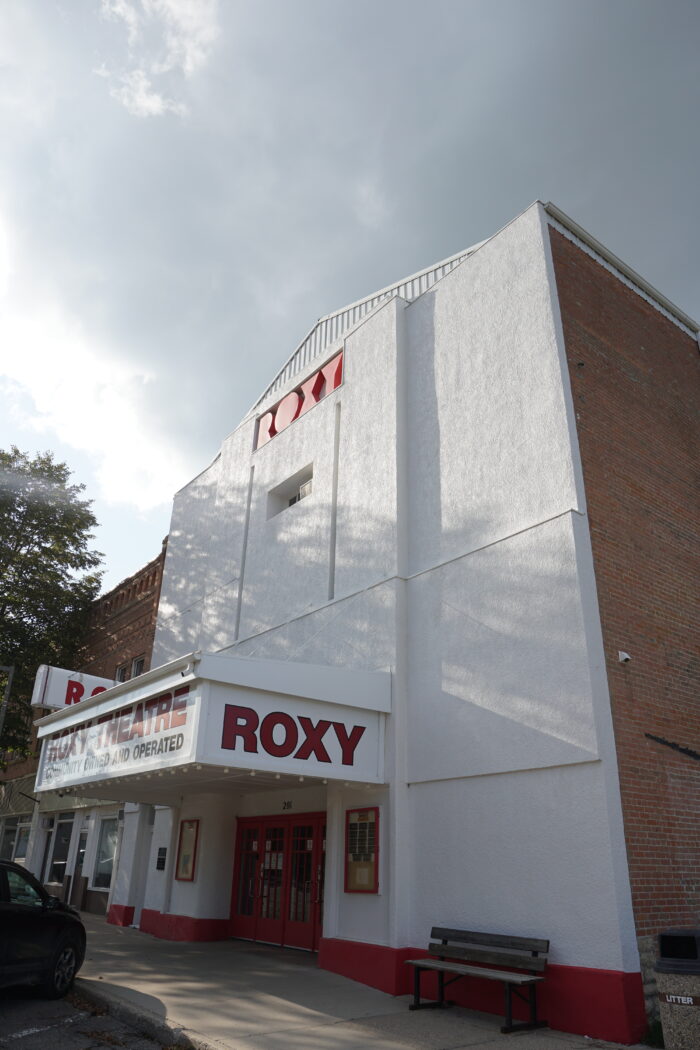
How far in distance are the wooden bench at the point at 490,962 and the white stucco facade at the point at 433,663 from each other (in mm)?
252

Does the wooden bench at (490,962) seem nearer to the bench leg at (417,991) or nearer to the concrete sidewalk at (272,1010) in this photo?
the bench leg at (417,991)

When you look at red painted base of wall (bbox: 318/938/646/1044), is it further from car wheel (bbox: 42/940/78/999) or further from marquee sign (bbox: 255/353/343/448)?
marquee sign (bbox: 255/353/343/448)

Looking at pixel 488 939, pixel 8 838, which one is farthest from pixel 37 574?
pixel 488 939

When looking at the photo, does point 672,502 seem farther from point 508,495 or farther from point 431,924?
point 431,924

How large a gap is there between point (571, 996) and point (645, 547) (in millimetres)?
5605

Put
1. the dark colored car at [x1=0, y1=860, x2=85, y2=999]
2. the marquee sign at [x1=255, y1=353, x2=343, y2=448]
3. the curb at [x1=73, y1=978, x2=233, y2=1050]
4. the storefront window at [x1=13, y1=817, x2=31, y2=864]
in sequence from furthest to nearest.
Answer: the storefront window at [x1=13, y1=817, x2=31, y2=864] < the marquee sign at [x1=255, y1=353, x2=343, y2=448] < the dark colored car at [x1=0, y1=860, x2=85, y2=999] < the curb at [x1=73, y1=978, x2=233, y2=1050]

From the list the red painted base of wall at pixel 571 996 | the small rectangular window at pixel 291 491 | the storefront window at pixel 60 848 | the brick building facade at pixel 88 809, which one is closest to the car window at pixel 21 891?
the red painted base of wall at pixel 571 996

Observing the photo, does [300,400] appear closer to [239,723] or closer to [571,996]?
[239,723]

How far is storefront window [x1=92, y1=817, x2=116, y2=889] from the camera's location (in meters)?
18.7

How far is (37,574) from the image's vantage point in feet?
75.6

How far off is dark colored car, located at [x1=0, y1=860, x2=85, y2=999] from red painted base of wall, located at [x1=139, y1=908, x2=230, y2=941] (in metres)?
5.13

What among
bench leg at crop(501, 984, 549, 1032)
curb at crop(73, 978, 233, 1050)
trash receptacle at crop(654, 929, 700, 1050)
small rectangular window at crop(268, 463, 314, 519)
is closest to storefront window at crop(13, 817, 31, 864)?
small rectangular window at crop(268, 463, 314, 519)

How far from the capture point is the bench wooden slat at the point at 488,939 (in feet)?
25.6

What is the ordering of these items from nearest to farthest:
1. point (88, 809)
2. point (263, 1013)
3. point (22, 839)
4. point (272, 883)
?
point (263, 1013) < point (272, 883) < point (88, 809) < point (22, 839)
